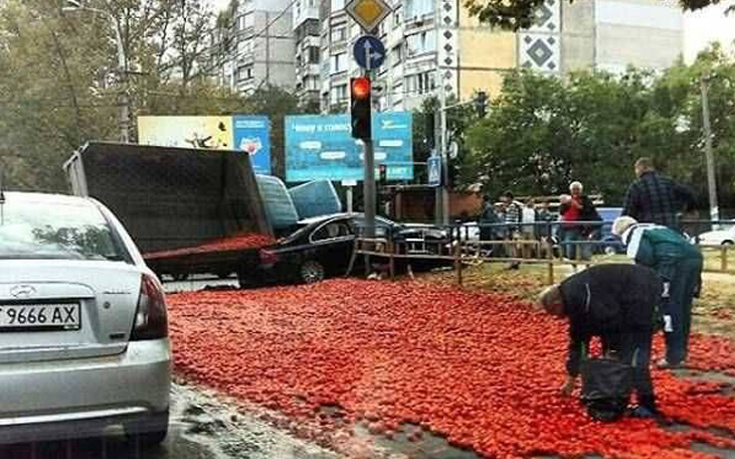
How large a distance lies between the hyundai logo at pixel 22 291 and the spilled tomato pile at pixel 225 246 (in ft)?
39.0

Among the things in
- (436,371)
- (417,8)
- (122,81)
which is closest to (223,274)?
(436,371)

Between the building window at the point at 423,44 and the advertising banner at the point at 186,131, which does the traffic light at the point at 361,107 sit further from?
the building window at the point at 423,44

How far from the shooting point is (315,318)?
1120cm

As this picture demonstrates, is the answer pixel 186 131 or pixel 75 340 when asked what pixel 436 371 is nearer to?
pixel 75 340

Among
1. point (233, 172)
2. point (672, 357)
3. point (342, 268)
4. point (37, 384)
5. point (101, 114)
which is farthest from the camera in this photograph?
point (101, 114)

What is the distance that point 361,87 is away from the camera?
1516 cm

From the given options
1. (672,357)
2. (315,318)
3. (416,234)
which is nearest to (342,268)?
(416,234)

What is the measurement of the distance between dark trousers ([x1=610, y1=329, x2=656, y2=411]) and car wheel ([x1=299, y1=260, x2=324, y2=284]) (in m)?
11.8

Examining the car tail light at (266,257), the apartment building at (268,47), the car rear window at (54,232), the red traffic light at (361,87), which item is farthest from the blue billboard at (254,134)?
the apartment building at (268,47)

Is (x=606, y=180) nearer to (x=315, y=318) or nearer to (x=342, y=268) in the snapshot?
(x=342, y=268)

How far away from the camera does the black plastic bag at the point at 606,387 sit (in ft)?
18.2

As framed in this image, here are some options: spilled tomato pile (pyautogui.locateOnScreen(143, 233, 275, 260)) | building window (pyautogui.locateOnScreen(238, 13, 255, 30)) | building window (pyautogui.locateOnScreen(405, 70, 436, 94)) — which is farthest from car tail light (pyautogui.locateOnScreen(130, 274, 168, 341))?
building window (pyautogui.locateOnScreen(238, 13, 255, 30))

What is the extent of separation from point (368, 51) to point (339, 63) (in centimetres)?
6404

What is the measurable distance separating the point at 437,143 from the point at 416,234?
24.9 metres
